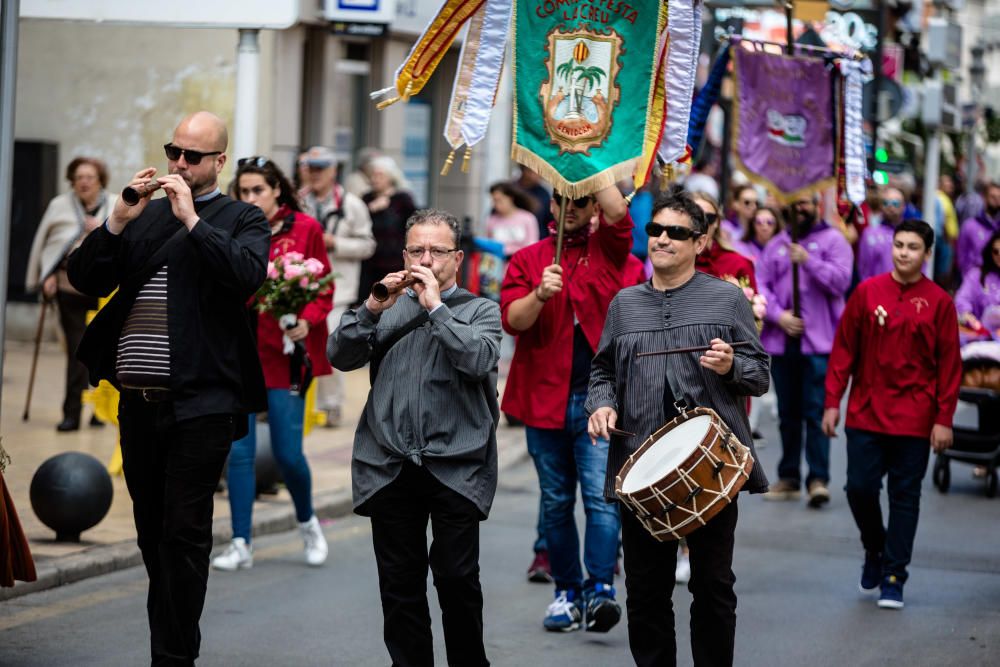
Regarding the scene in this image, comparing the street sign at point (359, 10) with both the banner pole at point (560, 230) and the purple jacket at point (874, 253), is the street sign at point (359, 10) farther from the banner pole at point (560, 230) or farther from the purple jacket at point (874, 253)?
the banner pole at point (560, 230)

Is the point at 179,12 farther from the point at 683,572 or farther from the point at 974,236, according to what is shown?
the point at 974,236

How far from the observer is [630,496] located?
605cm

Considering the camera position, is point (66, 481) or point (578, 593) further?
point (66, 481)

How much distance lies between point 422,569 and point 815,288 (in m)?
6.31

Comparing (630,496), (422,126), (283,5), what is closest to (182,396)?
(630,496)

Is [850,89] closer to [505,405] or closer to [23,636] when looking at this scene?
[505,405]

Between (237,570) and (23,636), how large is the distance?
175cm

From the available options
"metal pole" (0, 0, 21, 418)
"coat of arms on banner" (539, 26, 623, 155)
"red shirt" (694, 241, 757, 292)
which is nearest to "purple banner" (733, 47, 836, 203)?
"red shirt" (694, 241, 757, 292)

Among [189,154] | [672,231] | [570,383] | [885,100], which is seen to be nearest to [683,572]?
[570,383]

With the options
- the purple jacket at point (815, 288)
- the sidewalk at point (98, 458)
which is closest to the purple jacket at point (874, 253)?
the purple jacket at point (815, 288)

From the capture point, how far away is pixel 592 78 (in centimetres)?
781

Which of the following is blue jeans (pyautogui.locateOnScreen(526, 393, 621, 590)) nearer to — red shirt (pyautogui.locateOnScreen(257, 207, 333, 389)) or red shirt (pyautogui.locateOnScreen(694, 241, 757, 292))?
red shirt (pyautogui.locateOnScreen(694, 241, 757, 292))

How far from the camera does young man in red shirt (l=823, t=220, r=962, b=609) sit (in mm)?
8523

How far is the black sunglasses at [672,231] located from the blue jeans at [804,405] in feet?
17.7
